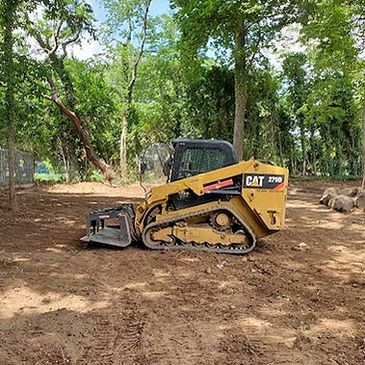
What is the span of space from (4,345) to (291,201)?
11.5 m

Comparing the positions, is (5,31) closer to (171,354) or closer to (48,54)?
(171,354)

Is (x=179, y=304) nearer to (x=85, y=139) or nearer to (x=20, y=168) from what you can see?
(x=20, y=168)

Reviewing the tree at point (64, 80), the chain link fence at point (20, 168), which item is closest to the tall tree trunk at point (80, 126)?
the tree at point (64, 80)

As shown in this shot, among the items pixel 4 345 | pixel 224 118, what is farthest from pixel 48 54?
pixel 4 345

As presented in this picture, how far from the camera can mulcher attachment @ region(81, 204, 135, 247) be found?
6680 millimetres

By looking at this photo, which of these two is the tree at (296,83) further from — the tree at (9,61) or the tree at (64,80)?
the tree at (9,61)

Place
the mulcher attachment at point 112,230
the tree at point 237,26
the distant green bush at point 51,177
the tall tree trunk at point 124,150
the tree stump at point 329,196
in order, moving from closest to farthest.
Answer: the mulcher attachment at point 112,230 < the tree stump at point 329,196 < the tree at point 237,26 < the tall tree trunk at point 124,150 < the distant green bush at point 51,177

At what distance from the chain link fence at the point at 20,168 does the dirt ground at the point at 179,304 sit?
32.0 feet

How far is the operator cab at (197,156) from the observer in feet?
22.4

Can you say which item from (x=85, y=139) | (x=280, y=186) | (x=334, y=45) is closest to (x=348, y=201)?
(x=334, y=45)

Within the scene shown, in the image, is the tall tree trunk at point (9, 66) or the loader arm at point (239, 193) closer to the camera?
the loader arm at point (239, 193)

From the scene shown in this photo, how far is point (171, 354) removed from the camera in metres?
3.31

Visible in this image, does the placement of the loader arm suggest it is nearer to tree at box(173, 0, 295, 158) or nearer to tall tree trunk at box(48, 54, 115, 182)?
tree at box(173, 0, 295, 158)

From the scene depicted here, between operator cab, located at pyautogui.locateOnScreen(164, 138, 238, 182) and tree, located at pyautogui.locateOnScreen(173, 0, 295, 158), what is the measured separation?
9.32 metres
